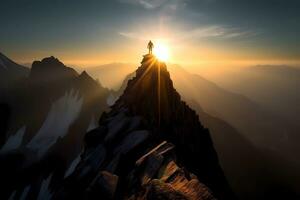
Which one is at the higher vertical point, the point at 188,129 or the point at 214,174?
the point at 188,129

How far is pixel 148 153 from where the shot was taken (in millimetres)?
27984

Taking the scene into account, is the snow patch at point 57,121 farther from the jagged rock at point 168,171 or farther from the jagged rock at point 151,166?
the jagged rock at point 168,171

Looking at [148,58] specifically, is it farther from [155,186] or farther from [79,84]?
[79,84]

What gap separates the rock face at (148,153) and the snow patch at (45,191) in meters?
67.2

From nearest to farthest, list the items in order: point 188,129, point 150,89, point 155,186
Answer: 1. point 155,186
2. point 150,89
3. point 188,129

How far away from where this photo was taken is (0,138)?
165125 millimetres

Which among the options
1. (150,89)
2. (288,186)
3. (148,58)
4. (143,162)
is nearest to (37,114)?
(148,58)

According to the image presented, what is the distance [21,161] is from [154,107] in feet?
379

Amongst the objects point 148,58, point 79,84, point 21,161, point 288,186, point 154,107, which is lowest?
point 288,186

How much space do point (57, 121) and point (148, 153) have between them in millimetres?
157413

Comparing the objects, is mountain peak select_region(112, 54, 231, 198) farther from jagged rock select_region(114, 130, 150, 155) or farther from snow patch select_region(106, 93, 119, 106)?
snow patch select_region(106, 93, 119, 106)

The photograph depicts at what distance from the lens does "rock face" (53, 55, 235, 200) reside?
20953mm

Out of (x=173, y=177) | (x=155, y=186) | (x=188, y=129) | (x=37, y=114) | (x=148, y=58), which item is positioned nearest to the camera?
(x=155, y=186)

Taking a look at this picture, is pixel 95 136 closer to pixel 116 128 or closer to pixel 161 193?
pixel 116 128
